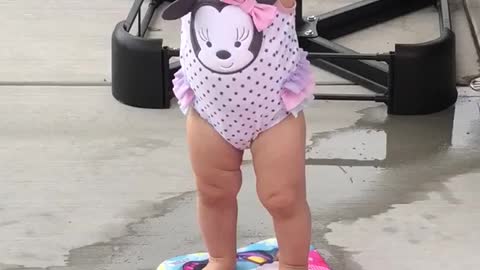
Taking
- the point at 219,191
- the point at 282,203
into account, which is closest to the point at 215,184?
the point at 219,191

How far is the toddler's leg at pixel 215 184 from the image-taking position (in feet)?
7.82

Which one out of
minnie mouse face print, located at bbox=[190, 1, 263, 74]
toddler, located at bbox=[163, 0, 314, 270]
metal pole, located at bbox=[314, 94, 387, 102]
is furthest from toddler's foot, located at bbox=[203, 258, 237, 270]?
metal pole, located at bbox=[314, 94, 387, 102]

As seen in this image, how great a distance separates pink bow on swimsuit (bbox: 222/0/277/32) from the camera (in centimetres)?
221

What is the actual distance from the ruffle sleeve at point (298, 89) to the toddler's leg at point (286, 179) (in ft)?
0.14

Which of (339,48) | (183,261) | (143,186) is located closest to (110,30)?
(339,48)

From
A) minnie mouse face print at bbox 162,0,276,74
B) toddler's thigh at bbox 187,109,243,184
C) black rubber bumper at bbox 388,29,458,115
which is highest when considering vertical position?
minnie mouse face print at bbox 162,0,276,74

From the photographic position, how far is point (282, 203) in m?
2.40

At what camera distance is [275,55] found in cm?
225

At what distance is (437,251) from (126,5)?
2.66 meters

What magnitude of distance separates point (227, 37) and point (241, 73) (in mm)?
87

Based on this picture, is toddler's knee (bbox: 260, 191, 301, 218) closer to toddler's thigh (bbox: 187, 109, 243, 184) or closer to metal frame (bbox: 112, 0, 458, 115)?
toddler's thigh (bbox: 187, 109, 243, 184)

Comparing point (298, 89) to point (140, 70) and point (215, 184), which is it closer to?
point (215, 184)

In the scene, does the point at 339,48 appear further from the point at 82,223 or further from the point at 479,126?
the point at 82,223

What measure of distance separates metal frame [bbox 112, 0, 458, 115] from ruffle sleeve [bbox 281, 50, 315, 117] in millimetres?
1465
